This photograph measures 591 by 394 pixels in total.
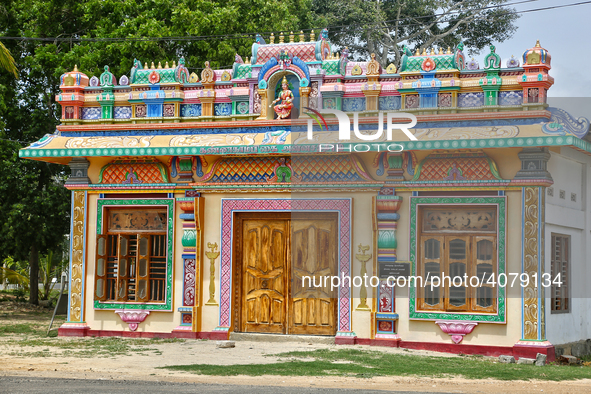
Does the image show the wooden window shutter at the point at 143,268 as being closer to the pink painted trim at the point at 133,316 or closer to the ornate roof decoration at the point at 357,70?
the pink painted trim at the point at 133,316

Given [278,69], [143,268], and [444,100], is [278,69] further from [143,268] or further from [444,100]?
[143,268]

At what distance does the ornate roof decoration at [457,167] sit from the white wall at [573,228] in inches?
40.3

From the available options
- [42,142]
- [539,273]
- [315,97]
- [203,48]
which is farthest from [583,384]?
[203,48]

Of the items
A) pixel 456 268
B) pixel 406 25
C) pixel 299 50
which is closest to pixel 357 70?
pixel 299 50

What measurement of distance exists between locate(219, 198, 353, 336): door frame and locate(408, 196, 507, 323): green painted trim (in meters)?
1.00

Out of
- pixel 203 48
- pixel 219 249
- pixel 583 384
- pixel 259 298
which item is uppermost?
pixel 203 48

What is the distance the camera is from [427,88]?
12.2m

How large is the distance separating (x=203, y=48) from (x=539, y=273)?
11.3m

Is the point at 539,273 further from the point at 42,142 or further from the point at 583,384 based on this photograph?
the point at 42,142

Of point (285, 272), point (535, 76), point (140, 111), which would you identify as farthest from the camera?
point (140, 111)

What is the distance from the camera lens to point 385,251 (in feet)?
40.1

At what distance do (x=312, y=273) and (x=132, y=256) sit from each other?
10.8 feet

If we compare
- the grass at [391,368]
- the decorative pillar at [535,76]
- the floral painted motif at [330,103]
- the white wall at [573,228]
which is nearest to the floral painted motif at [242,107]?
the floral painted motif at [330,103]

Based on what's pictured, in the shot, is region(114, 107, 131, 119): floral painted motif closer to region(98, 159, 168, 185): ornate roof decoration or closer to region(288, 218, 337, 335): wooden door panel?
region(98, 159, 168, 185): ornate roof decoration
